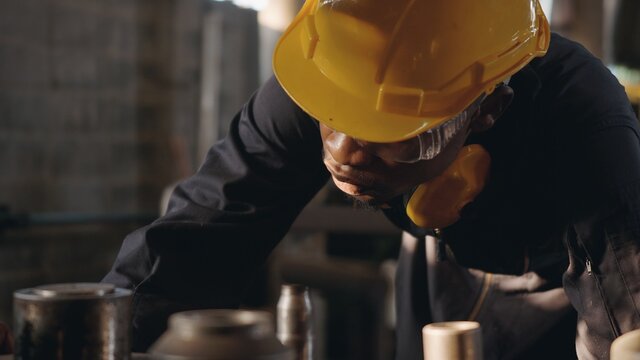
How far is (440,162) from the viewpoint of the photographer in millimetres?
1279

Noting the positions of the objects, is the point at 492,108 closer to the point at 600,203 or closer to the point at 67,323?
the point at 600,203

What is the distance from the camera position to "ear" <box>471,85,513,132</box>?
1278 mm

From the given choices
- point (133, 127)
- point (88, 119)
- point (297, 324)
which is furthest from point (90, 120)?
point (297, 324)

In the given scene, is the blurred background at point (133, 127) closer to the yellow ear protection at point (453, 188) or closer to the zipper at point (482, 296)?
the zipper at point (482, 296)

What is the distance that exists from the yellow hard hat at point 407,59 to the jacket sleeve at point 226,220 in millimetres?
195

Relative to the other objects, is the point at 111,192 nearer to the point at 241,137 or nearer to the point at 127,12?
the point at 127,12

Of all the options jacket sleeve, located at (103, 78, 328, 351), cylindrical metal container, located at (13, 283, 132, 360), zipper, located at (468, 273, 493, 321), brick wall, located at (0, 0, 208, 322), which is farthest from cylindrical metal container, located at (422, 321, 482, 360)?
brick wall, located at (0, 0, 208, 322)

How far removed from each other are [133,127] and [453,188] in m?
2.85

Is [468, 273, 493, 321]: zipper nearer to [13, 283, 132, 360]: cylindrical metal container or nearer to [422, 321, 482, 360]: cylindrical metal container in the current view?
[422, 321, 482, 360]: cylindrical metal container

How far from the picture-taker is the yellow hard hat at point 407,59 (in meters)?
1.19

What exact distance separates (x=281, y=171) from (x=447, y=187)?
292 millimetres

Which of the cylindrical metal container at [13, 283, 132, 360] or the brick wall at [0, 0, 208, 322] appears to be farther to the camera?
the brick wall at [0, 0, 208, 322]

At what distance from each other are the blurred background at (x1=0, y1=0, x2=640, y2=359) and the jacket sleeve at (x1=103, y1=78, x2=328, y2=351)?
141cm

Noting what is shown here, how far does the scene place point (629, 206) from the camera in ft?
3.92
